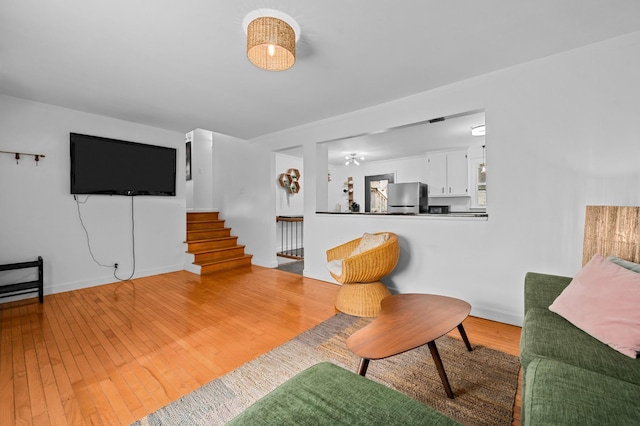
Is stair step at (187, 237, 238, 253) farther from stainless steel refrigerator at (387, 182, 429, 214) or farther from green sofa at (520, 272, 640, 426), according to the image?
green sofa at (520, 272, 640, 426)

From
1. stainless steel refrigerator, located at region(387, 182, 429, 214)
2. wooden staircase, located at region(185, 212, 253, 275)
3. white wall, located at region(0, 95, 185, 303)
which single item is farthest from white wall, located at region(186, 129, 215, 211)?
stainless steel refrigerator, located at region(387, 182, 429, 214)

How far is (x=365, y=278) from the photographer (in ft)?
9.09

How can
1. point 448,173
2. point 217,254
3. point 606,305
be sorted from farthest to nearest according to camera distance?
point 448,173 < point 217,254 < point 606,305

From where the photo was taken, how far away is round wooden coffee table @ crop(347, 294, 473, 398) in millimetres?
1382

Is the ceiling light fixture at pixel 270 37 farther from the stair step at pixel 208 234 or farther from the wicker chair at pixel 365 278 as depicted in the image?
the stair step at pixel 208 234

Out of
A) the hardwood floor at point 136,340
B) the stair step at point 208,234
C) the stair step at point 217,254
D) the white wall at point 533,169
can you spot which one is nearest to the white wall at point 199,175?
the stair step at point 208,234

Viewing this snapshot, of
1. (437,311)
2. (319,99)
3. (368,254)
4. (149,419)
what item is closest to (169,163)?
(319,99)

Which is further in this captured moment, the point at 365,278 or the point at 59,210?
the point at 59,210

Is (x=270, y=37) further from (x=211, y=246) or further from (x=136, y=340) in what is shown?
(x=211, y=246)

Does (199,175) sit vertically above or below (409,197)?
above

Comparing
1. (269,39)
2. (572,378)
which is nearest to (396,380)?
→ (572,378)

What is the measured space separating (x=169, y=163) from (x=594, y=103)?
5.25 meters

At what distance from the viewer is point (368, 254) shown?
2.71 metres

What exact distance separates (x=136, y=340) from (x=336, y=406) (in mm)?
2123
